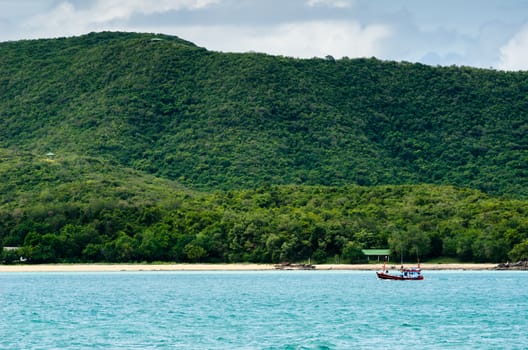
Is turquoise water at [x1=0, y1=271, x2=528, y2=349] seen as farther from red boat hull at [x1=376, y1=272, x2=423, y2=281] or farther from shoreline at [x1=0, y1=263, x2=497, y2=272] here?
shoreline at [x1=0, y1=263, x2=497, y2=272]

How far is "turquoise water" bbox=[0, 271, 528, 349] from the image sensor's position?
150ft

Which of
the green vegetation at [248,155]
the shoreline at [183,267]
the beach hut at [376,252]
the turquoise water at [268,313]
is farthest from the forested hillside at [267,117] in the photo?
the turquoise water at [268,313]

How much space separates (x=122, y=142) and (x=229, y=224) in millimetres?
50928

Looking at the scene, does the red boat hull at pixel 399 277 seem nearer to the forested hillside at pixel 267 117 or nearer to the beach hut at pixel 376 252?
the beach hut at pixel 376 252

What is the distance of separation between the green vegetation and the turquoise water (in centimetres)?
1076

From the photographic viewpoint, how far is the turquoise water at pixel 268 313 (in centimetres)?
4575

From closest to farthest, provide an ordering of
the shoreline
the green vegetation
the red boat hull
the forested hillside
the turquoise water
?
the turquoise water
the red boat hull
the shoreline
the green vegetation
the forested hillside

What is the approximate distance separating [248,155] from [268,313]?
8758 centimetres

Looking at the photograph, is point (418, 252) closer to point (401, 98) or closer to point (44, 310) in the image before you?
point (44, 310)

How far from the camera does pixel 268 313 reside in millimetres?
58438

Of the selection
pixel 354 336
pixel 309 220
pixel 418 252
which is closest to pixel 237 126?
pixel 309 220

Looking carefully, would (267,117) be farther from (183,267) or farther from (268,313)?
(268,313)

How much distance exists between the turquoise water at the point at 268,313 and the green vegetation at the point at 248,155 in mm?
10756

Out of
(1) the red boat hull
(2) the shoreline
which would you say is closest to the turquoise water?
(1) the red boat hull
